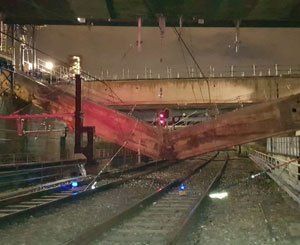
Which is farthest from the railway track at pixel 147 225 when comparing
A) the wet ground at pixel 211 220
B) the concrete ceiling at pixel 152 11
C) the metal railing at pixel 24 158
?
the metal railing at pixel 24 158

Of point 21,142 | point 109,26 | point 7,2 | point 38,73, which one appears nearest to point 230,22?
point 109,26

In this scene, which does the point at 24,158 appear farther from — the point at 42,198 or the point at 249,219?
the point at 249,219

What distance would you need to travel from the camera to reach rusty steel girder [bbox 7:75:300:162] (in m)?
19.1

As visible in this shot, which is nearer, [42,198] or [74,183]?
[42,198]

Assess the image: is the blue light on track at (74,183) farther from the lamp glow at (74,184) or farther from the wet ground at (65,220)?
the wet ground at (65,220)

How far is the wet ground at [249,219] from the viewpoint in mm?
9562

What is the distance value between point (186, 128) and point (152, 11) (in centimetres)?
603

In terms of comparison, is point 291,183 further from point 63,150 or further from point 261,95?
point 261,95

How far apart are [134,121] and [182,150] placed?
2684 mm

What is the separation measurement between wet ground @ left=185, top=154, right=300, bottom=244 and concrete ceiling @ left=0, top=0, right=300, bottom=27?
6.38 metres

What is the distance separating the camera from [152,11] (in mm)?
17484

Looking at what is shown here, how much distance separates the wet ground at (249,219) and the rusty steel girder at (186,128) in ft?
8.49

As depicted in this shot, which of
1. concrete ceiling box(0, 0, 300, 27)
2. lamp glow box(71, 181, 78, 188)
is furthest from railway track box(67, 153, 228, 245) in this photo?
concrete ceiling box(0, 0, 300, 27)

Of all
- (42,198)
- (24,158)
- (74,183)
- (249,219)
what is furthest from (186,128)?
(24,158)
